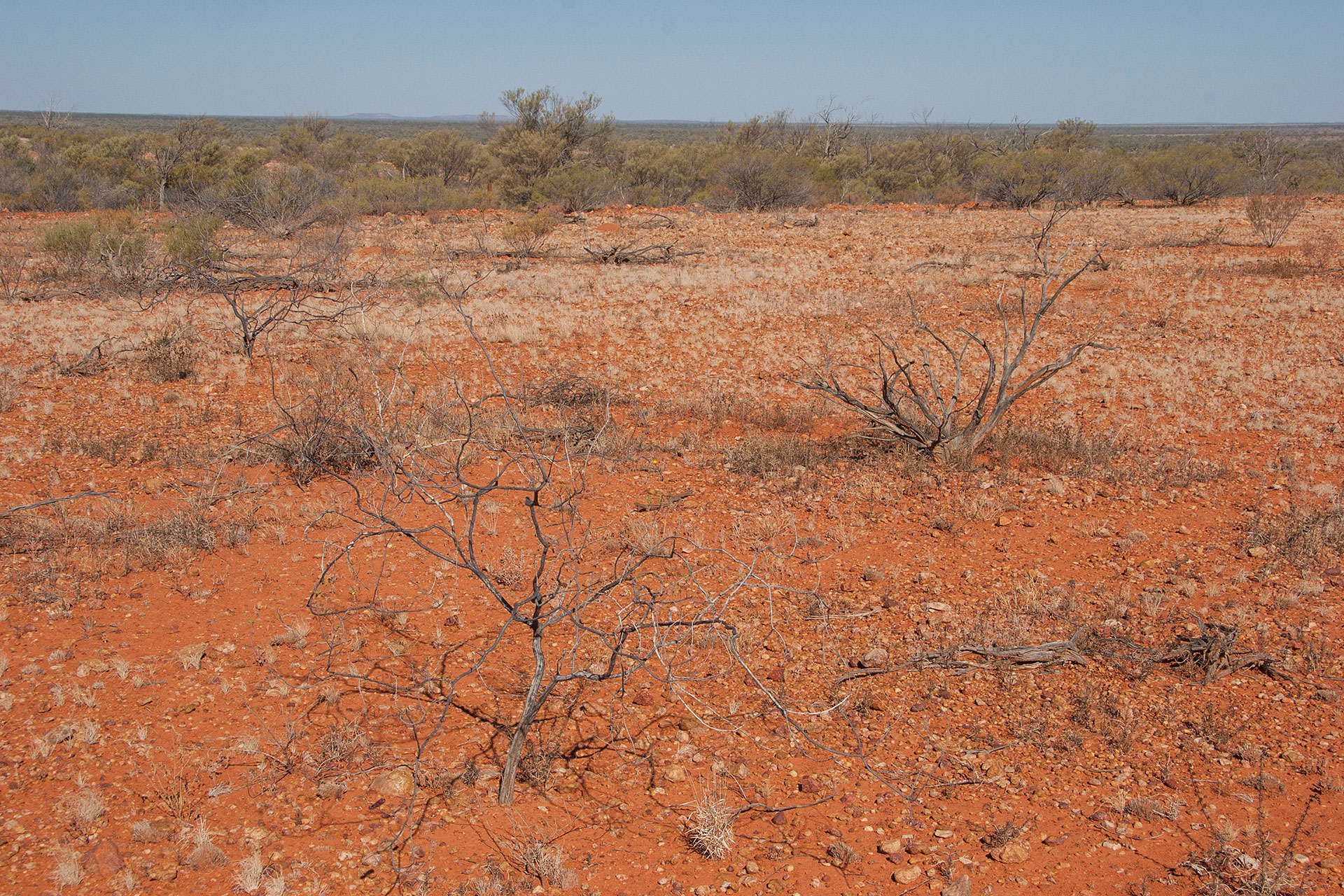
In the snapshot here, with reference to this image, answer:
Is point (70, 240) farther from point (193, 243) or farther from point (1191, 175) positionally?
point (1191, 175)

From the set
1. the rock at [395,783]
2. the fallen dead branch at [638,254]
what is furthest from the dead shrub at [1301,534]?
the fallen dead branch at [638,254]

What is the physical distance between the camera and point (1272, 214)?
17.7m

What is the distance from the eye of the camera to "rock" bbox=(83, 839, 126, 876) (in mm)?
2865

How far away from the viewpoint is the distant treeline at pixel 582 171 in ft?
80.8

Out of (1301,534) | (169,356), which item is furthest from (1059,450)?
(169,356)

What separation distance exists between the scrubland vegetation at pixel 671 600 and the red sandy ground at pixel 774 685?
0.02 meters

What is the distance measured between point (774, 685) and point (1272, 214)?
63.4 ft

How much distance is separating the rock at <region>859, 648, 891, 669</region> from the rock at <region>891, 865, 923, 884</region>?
1.34 meters

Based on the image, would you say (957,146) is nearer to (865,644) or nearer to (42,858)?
(865,644)

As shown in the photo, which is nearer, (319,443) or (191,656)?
(191,656)

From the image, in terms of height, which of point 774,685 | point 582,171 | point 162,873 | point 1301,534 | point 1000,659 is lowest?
point 162,873

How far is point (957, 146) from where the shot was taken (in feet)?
122

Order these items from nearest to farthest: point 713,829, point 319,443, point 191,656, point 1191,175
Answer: point 713,829 < point 191,656 < point 319,443 < point 1191,175

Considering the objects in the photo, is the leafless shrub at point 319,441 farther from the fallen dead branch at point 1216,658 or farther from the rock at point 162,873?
the fallen dead branch at point 1216,658
